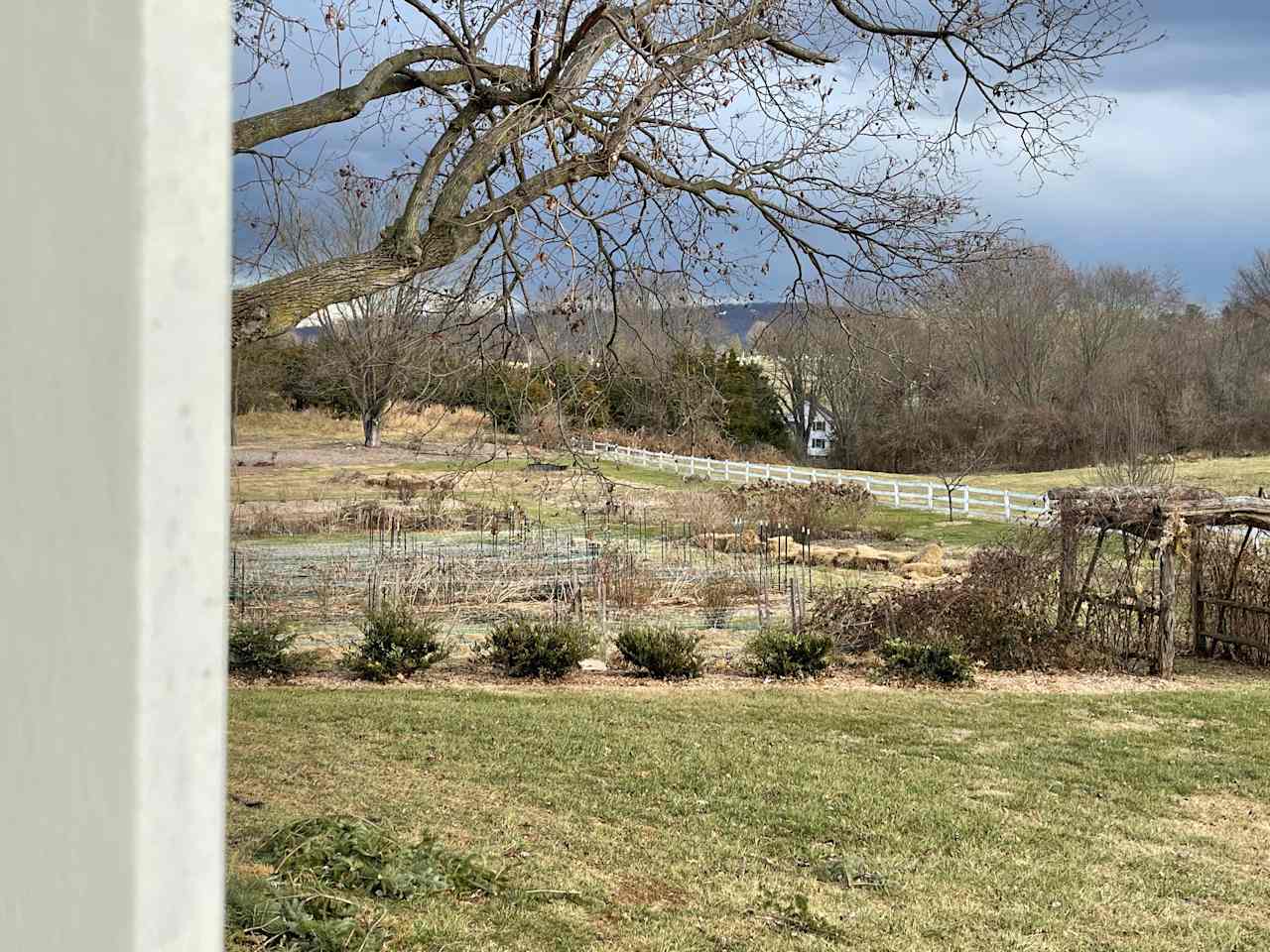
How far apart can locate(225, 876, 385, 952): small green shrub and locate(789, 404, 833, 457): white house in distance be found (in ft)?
115

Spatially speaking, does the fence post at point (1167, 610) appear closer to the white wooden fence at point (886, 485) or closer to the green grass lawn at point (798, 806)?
the green grass lawn at point (798, 806)

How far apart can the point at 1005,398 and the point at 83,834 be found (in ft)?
122

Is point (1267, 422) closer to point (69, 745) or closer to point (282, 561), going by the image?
point (282, 561)

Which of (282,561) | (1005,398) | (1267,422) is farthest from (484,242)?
(1267,422)

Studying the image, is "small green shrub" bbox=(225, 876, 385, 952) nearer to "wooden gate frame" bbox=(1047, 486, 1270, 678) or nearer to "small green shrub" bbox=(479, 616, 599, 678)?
"small green shrub" bbox=(479, 616, 599, 678)

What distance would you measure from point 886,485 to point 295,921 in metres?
24.1

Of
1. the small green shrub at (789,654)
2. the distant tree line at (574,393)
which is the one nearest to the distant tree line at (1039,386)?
the small green shrub at (789,654)

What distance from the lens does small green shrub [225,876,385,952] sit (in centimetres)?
360

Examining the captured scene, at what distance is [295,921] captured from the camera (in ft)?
12.0

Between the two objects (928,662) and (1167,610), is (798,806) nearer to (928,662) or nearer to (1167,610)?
(928,662)

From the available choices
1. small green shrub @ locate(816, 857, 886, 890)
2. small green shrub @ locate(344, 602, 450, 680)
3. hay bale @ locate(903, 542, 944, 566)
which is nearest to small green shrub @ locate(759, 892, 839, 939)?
small green shrub @ locate(816, 857, 886, 890)

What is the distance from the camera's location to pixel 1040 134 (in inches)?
237

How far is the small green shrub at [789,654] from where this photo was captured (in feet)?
32.9

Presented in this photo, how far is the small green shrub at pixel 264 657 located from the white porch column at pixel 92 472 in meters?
9.82
